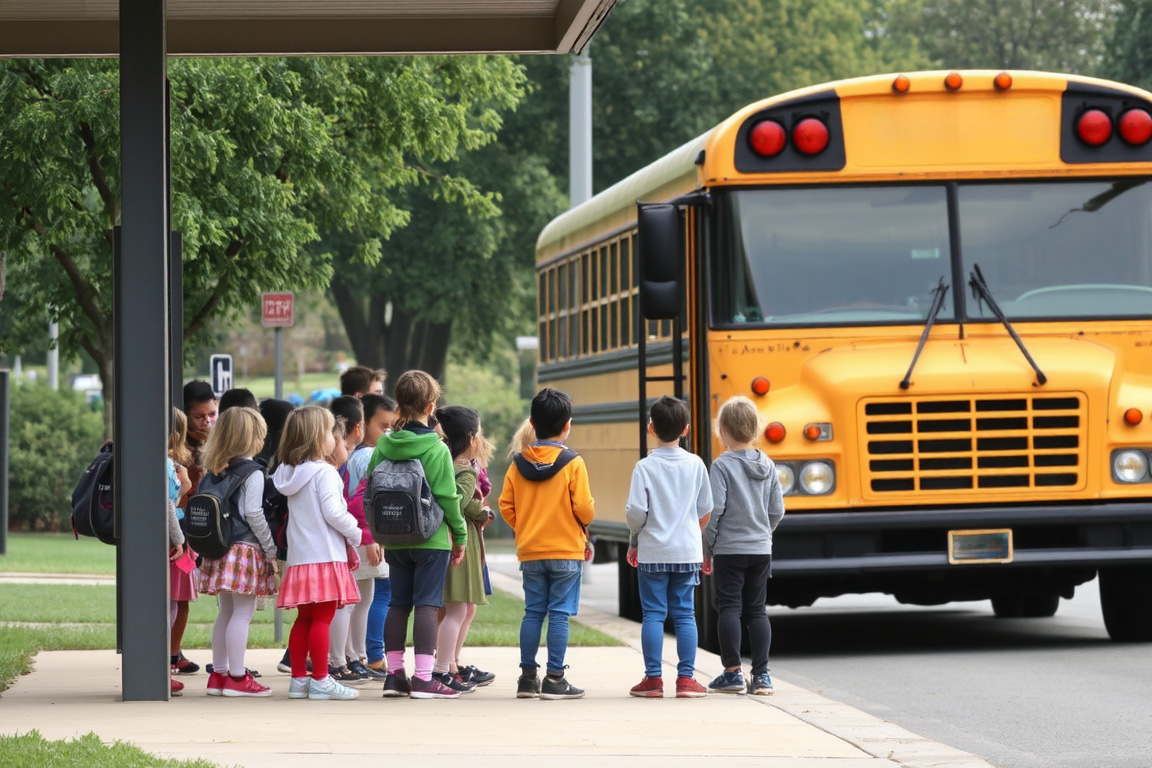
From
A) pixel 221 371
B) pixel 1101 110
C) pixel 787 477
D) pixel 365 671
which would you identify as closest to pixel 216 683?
pixel 365 671

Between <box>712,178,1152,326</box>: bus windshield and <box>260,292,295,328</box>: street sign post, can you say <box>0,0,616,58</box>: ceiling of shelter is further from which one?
<box>260,292,295,328</box>: street sign post

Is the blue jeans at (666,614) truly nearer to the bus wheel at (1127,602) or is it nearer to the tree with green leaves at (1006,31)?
the bus wheel at (1127,602)

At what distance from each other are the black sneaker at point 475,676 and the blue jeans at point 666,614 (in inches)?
37.9

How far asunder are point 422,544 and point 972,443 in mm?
Result: 3450

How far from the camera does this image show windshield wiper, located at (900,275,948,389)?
1073 cm

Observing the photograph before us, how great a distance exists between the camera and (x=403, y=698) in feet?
30.1

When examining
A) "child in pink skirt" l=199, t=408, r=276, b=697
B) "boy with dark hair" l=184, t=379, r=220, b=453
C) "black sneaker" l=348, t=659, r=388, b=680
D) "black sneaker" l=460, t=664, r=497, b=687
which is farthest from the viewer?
"boy with dark hair" l=184, t=379, r=220, b=453

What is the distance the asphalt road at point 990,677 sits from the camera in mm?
8156

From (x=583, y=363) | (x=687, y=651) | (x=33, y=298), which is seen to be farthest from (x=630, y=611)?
(x=33, y=298)

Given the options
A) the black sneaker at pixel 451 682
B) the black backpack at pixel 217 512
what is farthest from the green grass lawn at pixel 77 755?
the black sneaker at pixel 451 682

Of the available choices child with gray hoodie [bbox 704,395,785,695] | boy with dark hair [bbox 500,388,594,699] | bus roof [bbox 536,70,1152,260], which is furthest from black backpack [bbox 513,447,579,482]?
bus roof [bbox 536,70,1152,260]

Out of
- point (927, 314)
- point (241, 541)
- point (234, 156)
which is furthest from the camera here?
point (234, 156)

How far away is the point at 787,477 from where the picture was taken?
35.2 feet

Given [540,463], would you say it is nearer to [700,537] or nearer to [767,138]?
[700,537]
